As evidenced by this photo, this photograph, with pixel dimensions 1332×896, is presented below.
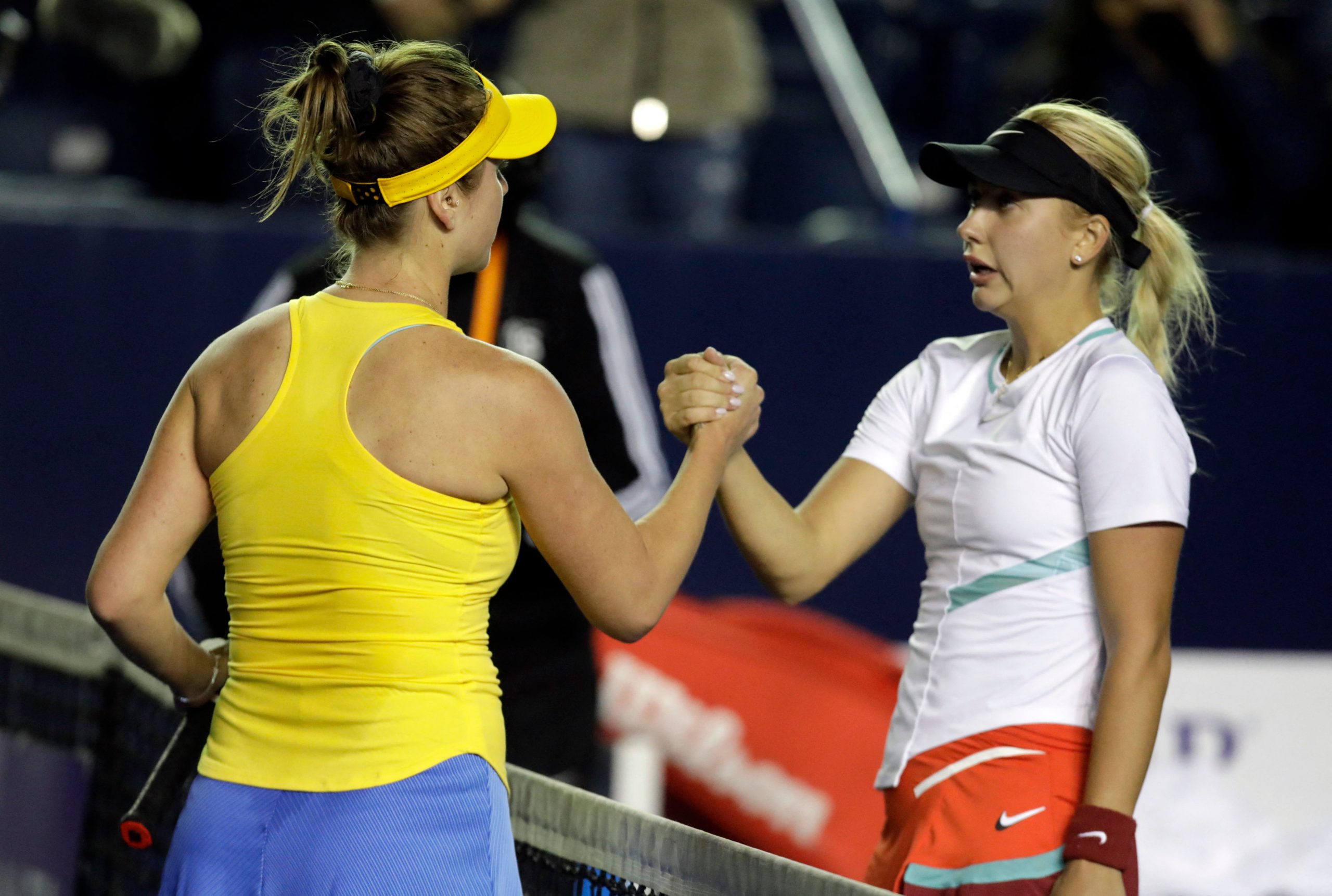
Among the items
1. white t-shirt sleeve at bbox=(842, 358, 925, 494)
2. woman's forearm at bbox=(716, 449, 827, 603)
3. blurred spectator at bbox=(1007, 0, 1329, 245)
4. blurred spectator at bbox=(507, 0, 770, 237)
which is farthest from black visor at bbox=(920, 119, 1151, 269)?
blurred spectator at bbox=(1007, 0, 1329, 245)

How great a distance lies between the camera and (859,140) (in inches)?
227

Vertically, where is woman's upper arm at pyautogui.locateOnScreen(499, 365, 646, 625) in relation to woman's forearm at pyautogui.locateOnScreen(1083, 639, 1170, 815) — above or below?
above

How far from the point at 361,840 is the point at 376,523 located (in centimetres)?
31

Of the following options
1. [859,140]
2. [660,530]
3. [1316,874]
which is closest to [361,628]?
[660,530]

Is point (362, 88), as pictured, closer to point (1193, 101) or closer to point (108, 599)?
point (108, 599)

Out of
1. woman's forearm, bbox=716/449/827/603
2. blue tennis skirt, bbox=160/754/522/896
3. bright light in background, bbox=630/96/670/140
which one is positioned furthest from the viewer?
bright light in background, bbox=630/96/670/140

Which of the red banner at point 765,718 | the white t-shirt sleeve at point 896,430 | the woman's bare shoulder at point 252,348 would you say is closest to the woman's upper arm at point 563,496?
→ the woman's bare shoulder at point 252,348

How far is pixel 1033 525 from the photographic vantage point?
196 cm

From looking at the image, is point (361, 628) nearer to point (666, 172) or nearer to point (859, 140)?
point (666, 172)

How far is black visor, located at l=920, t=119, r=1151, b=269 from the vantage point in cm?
203

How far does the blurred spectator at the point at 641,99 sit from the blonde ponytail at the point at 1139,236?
2675mm

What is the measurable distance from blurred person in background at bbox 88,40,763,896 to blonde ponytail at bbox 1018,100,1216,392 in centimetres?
73

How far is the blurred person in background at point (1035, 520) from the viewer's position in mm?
1848

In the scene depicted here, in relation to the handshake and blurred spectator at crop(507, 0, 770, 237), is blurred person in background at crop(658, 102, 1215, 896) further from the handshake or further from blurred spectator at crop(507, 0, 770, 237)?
blurred spectator at crop(507, 0, 770, 237)
